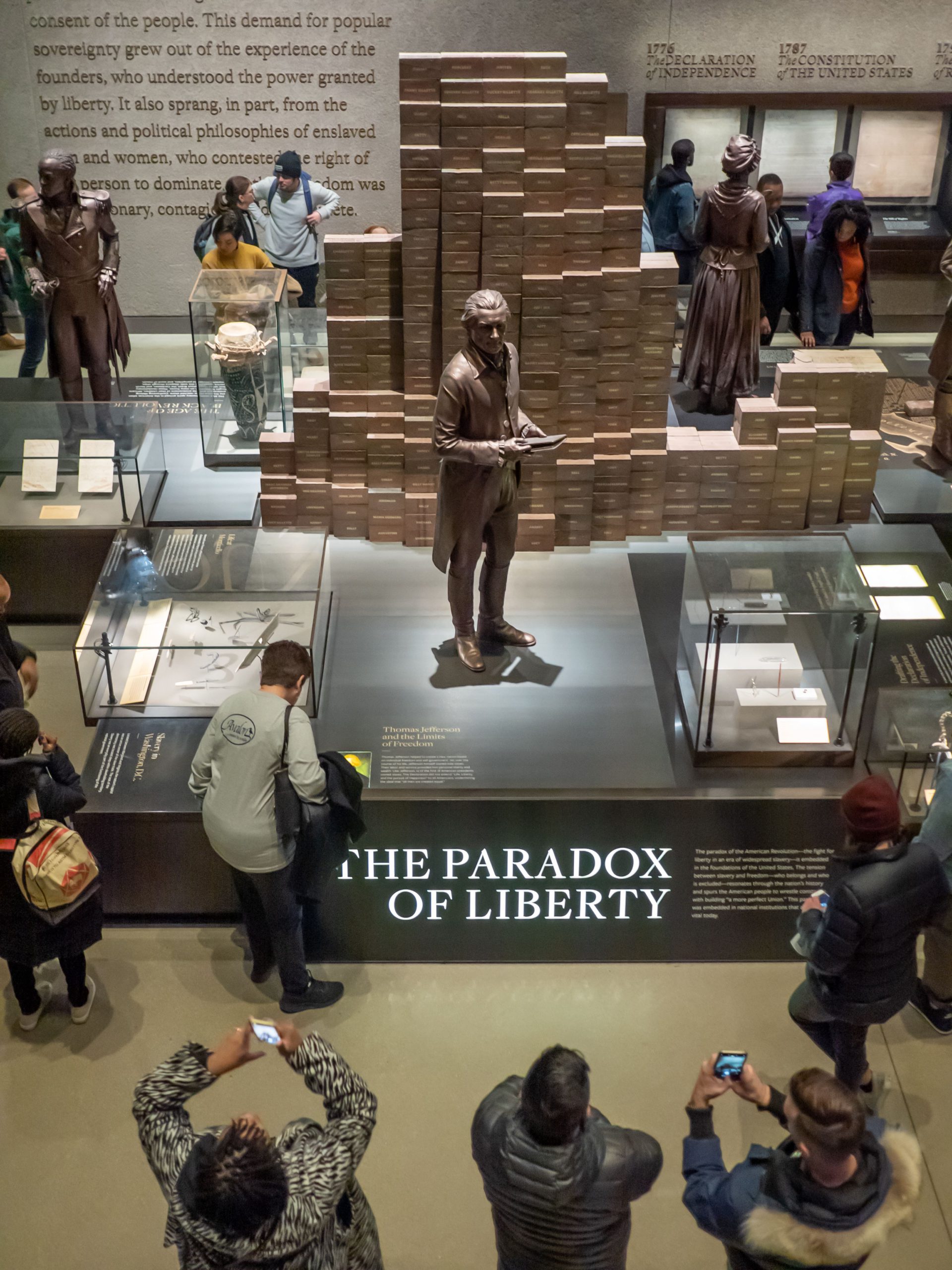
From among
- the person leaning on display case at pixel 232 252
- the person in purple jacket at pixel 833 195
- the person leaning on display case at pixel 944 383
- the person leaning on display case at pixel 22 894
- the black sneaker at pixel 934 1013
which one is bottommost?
the black sneaker at pixel 934 1013

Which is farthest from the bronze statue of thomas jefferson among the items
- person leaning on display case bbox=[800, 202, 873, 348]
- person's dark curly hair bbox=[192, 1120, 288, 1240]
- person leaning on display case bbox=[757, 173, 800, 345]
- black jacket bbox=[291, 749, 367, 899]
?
person leaning on display case bbox=[800, 202, 873, 348]

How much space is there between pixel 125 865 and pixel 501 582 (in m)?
2.21

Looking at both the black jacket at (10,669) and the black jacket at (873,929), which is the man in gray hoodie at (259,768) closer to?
the black jacket at (10,669)

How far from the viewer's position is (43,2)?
11.1 m

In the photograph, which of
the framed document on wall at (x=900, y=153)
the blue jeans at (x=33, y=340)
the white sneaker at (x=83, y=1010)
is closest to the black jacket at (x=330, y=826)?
the white sneaker at (x=83, y=1010)

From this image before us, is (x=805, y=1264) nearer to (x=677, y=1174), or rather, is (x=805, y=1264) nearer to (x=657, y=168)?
(x=677, y=1174)

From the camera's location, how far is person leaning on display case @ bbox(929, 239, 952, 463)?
27.7 ft

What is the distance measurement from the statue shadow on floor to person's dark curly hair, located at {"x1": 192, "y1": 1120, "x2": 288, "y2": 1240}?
3.72 metres

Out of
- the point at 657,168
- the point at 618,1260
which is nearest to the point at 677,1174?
the point at 618,1260

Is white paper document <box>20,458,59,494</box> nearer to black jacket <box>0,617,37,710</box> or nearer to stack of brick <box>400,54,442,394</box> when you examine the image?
stack of brick <box>400,54,442,394</box>

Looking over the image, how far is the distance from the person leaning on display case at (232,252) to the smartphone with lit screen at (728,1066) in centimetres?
686

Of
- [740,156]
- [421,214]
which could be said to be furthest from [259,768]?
[740,156]

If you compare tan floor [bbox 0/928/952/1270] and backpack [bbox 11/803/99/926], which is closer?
tan floor [bbox 0/928/952/1270]

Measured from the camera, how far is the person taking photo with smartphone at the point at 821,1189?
3227 mm
